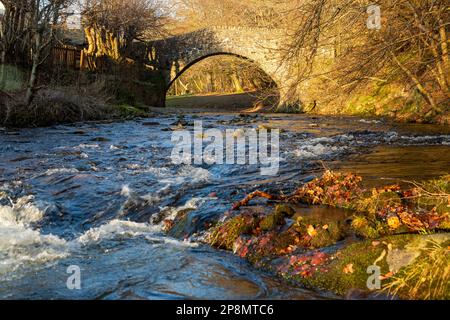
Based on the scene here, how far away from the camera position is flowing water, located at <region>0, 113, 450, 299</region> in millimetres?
3480

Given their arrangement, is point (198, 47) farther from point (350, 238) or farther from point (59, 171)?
point (350, 238)

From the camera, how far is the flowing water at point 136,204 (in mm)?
3480

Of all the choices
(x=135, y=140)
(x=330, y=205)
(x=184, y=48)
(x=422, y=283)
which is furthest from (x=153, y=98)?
(x=422, y=283)

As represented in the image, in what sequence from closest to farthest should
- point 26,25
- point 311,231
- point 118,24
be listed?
point 311,231 < point 26,25 < point 118,24

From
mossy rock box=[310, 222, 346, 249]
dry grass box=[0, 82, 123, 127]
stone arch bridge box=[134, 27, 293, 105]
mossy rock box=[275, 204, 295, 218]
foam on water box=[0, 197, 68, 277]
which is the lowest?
foam on water box=[0, 197, 68, 277]

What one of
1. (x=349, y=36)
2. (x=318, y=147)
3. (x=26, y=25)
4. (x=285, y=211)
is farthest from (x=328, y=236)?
(x=26, y=25)

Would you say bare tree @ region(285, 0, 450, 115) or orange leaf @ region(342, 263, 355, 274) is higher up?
bare tree @ region(285, 0, 450, 115)

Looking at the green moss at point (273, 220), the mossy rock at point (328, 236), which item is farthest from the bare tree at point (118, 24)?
the mossy rock at point (328, 236)

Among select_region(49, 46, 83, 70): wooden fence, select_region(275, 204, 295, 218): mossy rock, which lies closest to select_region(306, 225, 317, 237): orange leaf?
select_region(275, 204, 295, 218): mossy rock

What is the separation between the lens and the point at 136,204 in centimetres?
573

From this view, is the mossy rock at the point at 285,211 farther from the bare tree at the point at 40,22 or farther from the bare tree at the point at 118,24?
the bare tree at the point at 118,24

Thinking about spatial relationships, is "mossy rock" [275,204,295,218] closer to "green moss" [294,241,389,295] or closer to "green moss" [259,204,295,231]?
"green moss" [259,204,295,231]
